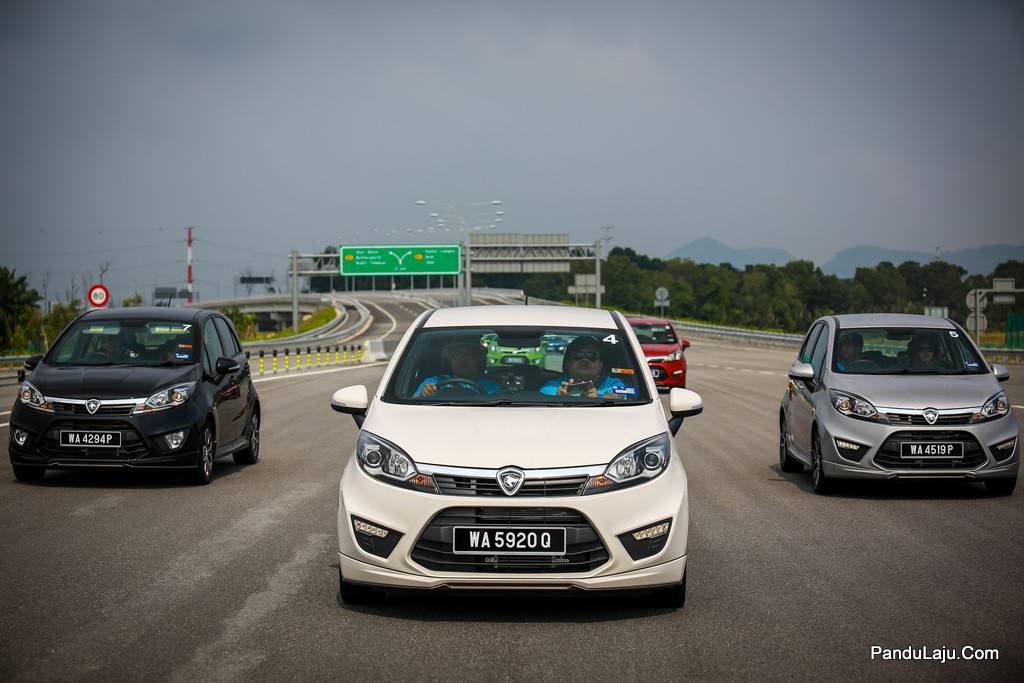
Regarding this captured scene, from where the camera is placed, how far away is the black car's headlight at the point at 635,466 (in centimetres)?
587

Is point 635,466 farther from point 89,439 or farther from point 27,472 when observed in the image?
point 27,472

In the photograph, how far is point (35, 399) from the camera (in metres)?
10.9

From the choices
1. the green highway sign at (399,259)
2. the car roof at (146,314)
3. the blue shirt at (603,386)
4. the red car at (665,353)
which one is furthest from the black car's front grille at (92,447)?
the green highway sign at (399,259)

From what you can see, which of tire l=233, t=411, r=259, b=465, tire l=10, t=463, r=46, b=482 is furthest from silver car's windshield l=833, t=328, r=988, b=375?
tire l=10, t=463, r=46, b=482

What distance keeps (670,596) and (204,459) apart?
244 inches

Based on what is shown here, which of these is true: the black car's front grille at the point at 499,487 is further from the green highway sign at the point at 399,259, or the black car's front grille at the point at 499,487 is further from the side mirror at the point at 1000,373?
the green highway sign at the point at 399,259

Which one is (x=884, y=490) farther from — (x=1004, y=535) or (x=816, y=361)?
(x=1004, y=535)

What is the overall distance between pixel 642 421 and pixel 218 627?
238 cm

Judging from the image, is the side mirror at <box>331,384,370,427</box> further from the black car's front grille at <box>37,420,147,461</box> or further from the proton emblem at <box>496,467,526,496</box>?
the black car's front grille at <box>37,420,147,461</box>

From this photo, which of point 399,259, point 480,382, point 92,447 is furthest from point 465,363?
point 399,259

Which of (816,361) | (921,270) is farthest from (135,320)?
(921,270)

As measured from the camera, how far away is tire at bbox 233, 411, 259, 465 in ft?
42.9

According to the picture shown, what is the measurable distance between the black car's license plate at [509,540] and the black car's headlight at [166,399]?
→ 590cm

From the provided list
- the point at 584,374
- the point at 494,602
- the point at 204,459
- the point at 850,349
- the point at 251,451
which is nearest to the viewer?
the point at 494,602
